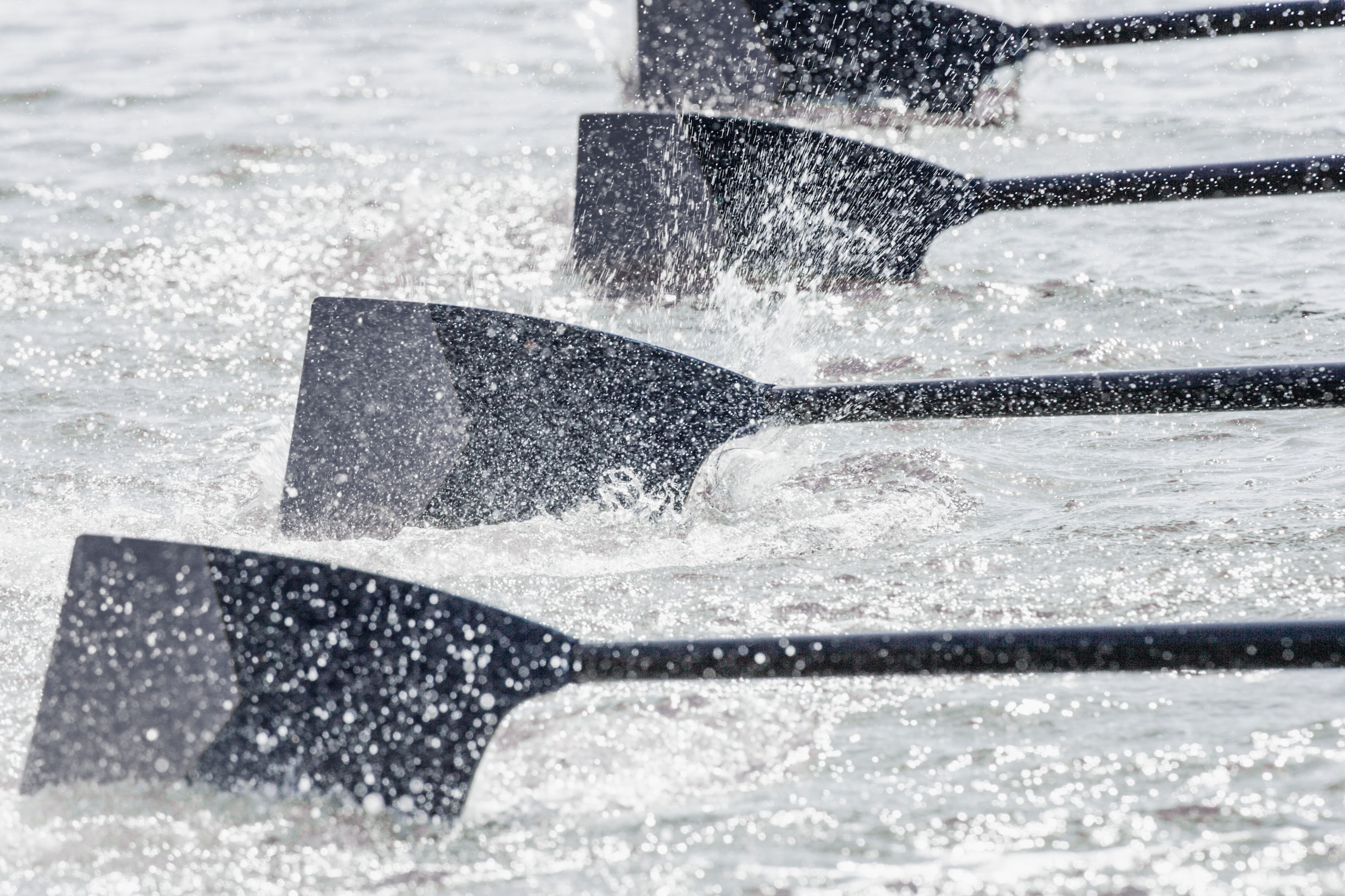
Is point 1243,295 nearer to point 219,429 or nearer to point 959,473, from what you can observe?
point 959,473

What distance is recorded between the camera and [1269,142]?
18.9 ft

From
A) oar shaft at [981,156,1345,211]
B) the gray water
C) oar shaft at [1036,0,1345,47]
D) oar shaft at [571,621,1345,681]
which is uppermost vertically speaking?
oar shaft at [1036,0,1345,47]

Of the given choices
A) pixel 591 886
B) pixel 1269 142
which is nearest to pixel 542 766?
pixel 591 886

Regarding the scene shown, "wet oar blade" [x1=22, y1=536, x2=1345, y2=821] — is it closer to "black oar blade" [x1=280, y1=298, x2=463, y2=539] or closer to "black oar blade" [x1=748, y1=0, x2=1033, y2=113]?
"black oar blade" [x1=280, y1=298, x2=463, y2=539]

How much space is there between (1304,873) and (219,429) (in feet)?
8.54

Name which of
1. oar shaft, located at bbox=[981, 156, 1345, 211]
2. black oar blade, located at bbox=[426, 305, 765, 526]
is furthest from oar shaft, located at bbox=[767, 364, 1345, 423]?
oar shaft, located at bbox=[981, 156, 1345, 211]

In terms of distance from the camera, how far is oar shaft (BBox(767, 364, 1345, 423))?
8.27ft

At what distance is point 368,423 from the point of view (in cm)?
292

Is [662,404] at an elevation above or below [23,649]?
above

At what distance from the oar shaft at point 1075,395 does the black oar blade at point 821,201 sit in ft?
4.60

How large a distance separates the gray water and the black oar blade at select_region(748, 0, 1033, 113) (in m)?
0.20

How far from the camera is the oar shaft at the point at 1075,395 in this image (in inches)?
99.2

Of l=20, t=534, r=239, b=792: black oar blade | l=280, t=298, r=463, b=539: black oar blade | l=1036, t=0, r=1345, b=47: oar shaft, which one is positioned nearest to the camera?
l=20, t=534, r=239, b=792: black oar blade

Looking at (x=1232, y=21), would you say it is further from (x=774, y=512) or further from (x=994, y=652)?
(x=994, y=652)
